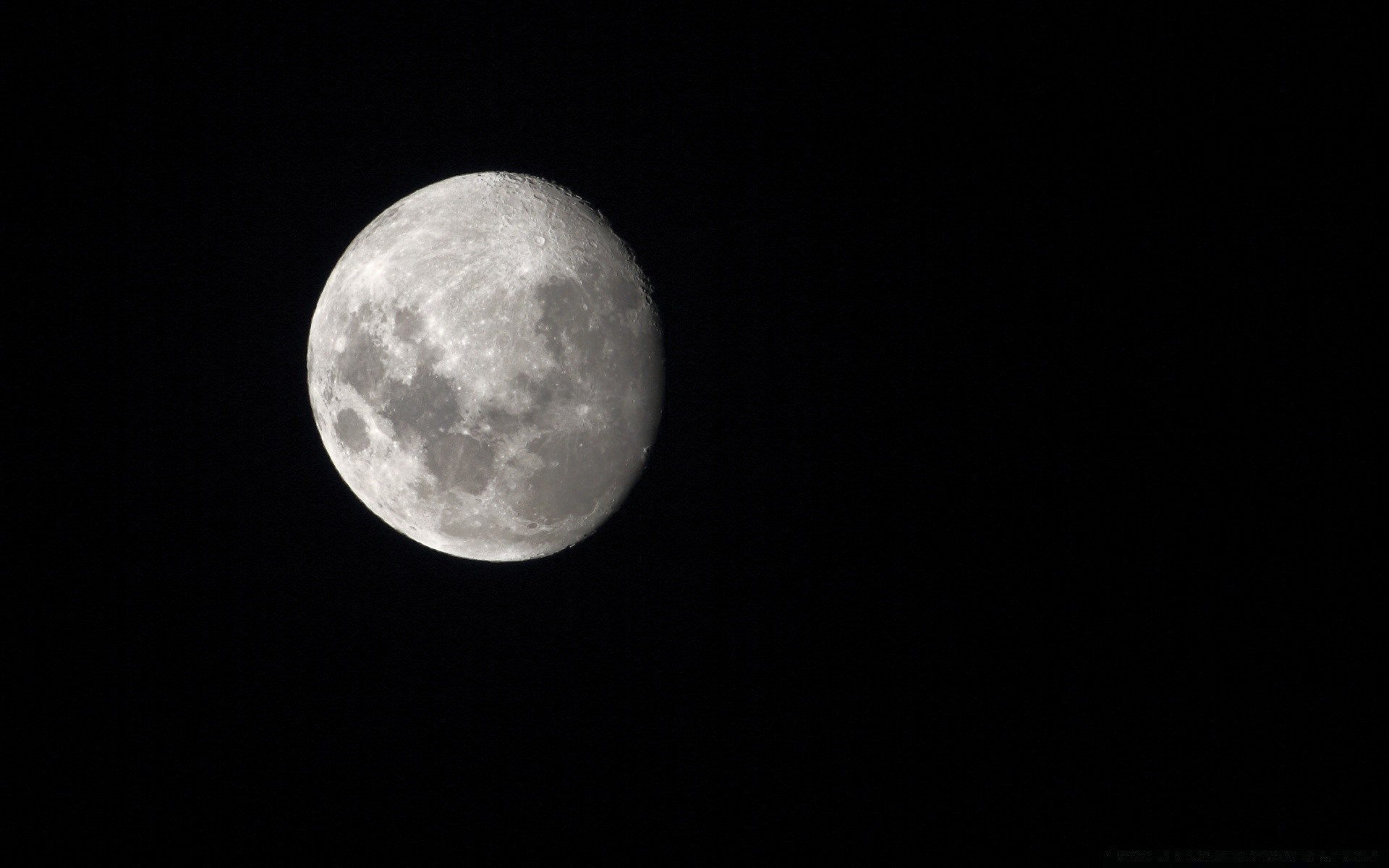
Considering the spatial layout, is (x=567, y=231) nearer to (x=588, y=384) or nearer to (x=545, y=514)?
(x=588, y=384)

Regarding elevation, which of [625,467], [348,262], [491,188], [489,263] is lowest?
[625,467]

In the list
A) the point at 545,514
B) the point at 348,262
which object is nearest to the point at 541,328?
the point at 545,514

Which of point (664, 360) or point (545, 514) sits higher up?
point (664, 360)

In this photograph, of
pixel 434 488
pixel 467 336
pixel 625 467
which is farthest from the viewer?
pixel 625 467

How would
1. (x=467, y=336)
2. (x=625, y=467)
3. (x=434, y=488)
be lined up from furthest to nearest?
(x=625, y=467) → (x=434, y=488) → (x=467, y=336)

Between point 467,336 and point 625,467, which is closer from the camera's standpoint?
point 467,336

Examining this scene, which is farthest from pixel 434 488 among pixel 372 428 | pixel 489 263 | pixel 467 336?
pixel 489 263
